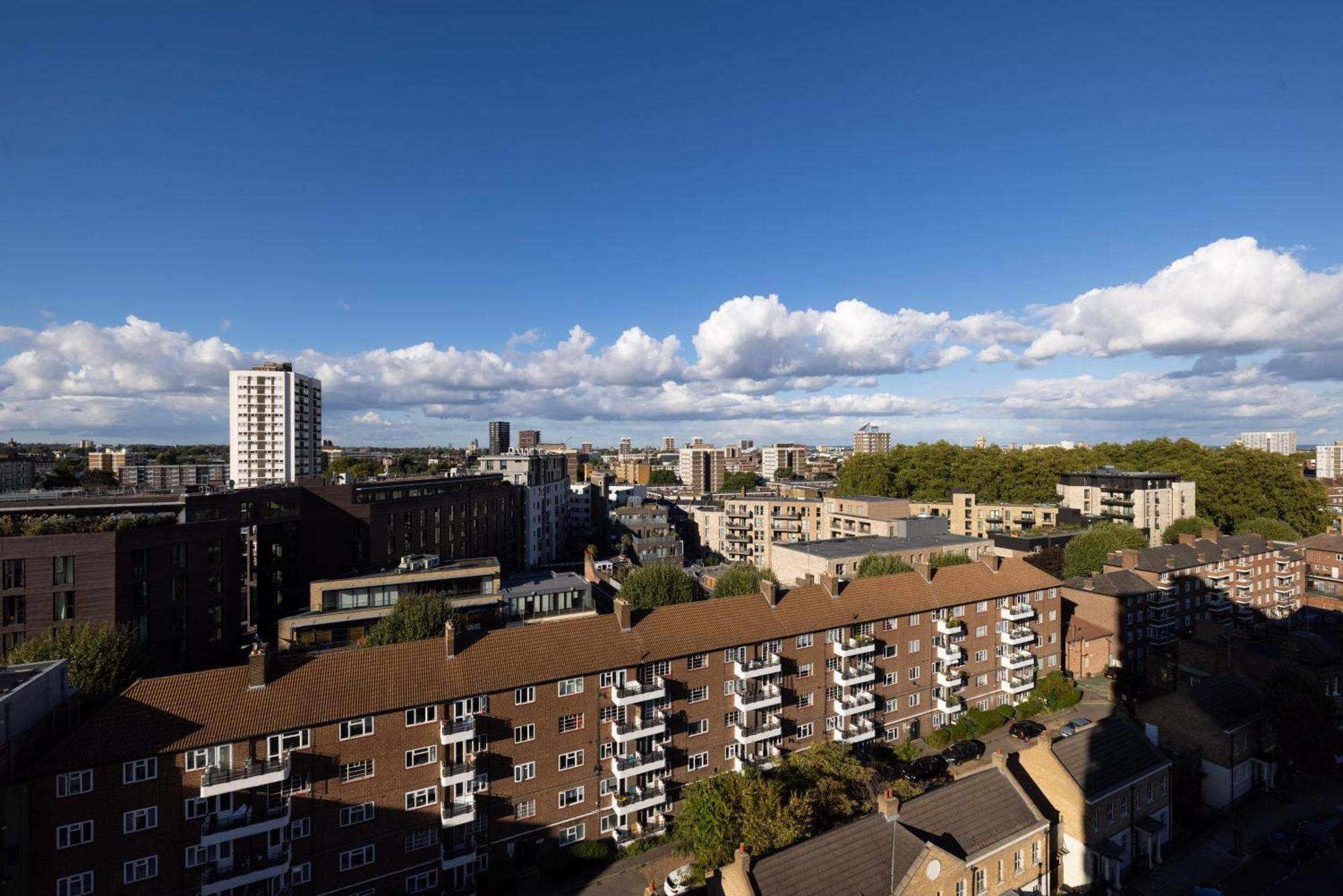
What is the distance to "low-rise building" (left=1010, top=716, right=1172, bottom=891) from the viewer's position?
29953 millimetres

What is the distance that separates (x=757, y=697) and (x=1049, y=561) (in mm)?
50438

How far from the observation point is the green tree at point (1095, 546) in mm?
69062

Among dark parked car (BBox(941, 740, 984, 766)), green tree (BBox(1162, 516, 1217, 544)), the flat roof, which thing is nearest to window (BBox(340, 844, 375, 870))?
dark parked car (BBox(941, 740, 984, 766))

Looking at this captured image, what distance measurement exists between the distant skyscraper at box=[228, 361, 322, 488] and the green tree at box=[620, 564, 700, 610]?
10623 centimetres

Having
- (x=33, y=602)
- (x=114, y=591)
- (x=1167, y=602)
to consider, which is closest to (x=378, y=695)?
(x=114, y=591)

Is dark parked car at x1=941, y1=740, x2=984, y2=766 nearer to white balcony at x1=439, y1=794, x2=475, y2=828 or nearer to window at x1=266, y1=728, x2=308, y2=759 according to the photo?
white balcony at x1=439, y1=794, x2=475, y2=828

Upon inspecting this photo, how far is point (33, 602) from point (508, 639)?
112 ft

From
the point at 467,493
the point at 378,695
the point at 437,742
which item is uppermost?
the point at 467,493

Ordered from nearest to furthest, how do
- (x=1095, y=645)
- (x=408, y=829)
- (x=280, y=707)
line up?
(x=280, y=707) → (x=408, y=829) → (x=1095, y=645)

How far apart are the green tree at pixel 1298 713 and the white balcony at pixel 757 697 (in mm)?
30454

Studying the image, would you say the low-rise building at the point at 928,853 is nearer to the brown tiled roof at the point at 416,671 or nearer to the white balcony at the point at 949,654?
the brown tiled roof at the point at 416,671

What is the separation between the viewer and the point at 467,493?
268 feet

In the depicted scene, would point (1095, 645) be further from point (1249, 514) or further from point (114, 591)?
point (114, 591)

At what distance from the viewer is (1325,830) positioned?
3341 cm
